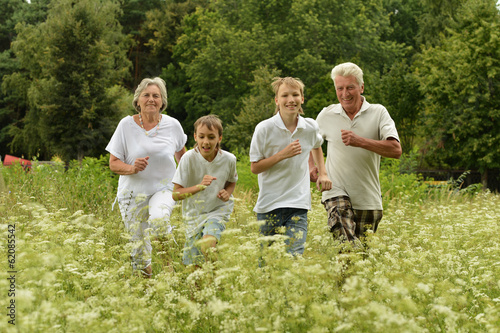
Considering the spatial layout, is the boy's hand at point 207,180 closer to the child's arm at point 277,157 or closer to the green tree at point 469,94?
the child's arm at point 277,157

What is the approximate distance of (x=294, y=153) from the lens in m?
4.84

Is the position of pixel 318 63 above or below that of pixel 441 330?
above

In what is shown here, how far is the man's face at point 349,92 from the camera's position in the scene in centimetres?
537

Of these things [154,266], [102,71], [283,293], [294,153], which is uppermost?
[102,71]

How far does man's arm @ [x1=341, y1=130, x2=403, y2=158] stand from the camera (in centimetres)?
500

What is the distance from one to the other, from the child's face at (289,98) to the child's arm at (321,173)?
50cm

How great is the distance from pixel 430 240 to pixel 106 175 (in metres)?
6.87

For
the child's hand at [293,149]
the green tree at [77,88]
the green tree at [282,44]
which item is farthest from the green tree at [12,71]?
the child's hand at [293,149]

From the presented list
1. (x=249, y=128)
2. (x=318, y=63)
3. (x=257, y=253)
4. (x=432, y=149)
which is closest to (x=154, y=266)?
(x=257, y=253)

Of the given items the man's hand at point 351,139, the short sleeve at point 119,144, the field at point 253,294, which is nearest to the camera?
the field at point 253,294

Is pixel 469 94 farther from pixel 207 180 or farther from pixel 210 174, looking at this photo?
pixel 207 180

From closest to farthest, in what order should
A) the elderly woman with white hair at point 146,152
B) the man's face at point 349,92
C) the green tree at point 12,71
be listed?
1. the man's face at point 349,92
2. the elderly woman with white hair at point 146,152
3. the green tree at point 12,71

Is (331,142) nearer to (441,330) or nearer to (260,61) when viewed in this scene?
(441,330)

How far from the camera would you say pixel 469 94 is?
97.7ft
